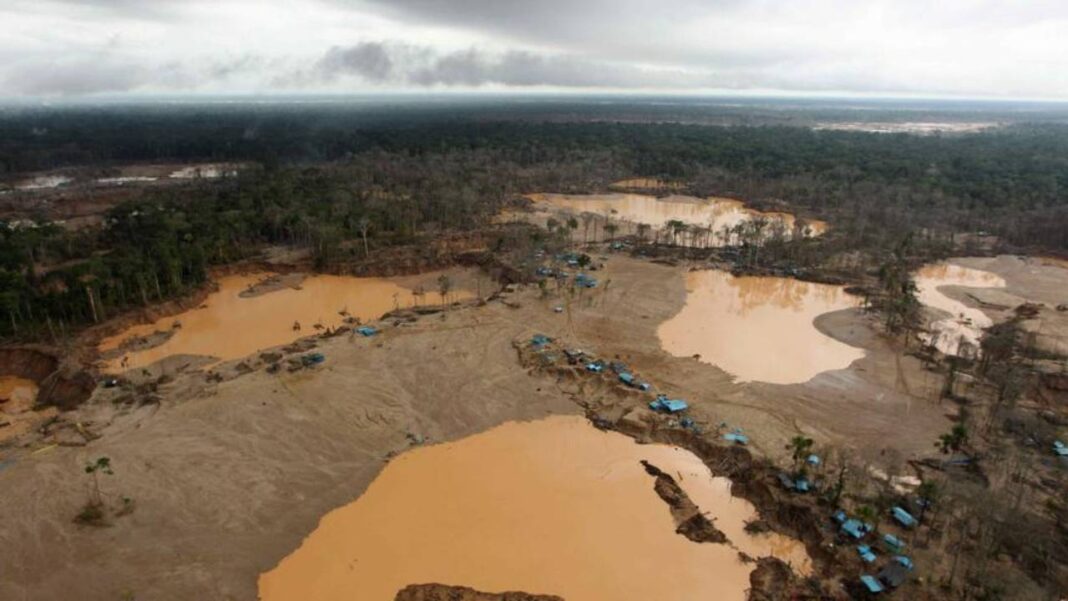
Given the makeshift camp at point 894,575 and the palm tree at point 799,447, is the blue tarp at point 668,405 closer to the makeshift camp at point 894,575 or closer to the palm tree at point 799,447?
the palm tree at point 799,447

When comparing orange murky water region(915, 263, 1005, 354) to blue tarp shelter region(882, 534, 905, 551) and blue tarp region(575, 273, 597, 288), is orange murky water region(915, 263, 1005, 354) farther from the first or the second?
blue tarp region(575, 273, 597, 288)

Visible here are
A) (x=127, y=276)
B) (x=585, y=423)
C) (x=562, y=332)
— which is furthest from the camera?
(x=127, y=276)

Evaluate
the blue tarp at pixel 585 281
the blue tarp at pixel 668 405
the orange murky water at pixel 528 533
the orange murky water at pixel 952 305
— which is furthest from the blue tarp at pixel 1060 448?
the blue tarp at pixel 585 281

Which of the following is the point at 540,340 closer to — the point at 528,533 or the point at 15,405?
the point at 528,533

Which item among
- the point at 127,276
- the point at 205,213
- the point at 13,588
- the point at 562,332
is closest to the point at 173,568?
the point at 13,588

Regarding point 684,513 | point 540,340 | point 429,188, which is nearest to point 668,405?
point 684,513

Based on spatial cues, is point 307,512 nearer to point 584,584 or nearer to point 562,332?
point 584,584

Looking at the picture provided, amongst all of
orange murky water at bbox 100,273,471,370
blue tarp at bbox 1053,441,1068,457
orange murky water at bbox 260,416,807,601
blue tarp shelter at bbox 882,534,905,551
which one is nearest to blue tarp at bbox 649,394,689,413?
orange murky water at bbox 260,416,807,601
